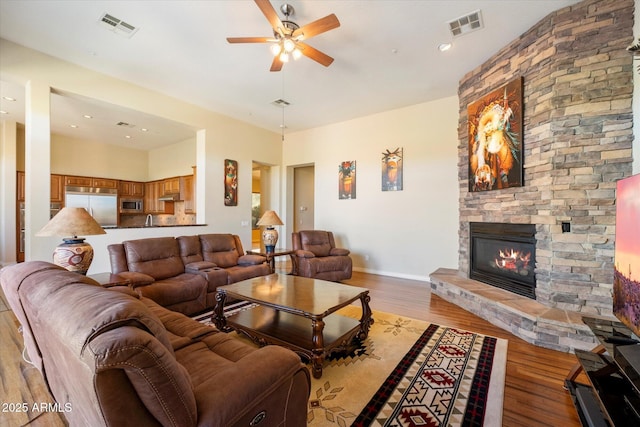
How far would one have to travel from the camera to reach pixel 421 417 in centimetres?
168

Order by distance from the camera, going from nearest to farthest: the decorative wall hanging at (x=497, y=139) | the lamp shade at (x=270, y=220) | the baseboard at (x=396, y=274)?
1. the decorative wall hanging at (x=497, y=139)
2. the lamp shade at (x=270, y=220)
3. the baseboard at (x=396, y=274)

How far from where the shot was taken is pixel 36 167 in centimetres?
338

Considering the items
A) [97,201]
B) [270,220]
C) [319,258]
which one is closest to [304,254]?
[319,258]

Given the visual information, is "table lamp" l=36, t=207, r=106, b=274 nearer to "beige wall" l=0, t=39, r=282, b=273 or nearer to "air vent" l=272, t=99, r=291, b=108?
"beige wall" l=0, t=39, r=282, b=273

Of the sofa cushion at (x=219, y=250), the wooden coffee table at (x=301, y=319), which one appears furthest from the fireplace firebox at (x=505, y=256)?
the sofa cushion at (x=219, y=250)

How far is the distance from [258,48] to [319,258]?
3365 millimetres

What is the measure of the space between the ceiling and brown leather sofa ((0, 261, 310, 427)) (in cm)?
284

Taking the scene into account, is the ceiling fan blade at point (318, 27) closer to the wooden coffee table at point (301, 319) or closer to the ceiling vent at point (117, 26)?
the ceiling vent at point (117, 26)

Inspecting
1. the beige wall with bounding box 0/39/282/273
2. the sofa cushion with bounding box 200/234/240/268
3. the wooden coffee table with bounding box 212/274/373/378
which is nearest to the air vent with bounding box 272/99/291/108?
the beige wall with bounding box 0/39/282/273

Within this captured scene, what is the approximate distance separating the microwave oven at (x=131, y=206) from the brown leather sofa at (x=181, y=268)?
513cm

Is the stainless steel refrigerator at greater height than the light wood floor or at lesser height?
greater

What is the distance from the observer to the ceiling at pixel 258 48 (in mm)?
2695

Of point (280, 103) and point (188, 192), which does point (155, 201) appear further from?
point (280, 103)

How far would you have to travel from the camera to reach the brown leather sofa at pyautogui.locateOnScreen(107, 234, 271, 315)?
10.1ft
